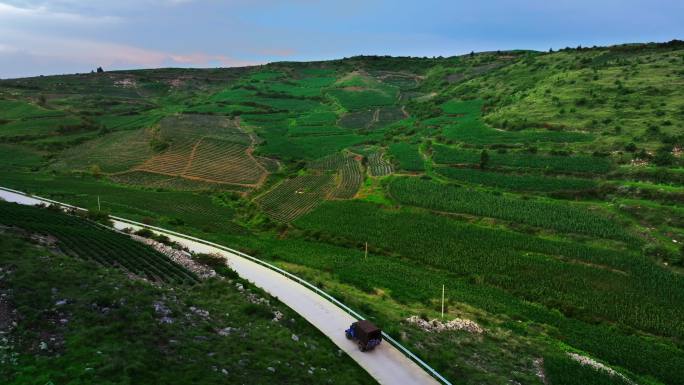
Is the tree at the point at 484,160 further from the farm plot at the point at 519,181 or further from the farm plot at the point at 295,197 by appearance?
the farm plot at the point at 295,197

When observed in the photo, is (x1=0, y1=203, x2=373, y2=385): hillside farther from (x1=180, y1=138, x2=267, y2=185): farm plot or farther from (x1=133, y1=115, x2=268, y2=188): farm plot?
(x1=133, y1=115, x2=268, y2=188): farm plot

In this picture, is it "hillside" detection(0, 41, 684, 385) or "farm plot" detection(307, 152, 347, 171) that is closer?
"hillside" detection(0, 41, 684, 385)

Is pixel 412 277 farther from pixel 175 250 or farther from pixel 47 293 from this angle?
pixel 47 293

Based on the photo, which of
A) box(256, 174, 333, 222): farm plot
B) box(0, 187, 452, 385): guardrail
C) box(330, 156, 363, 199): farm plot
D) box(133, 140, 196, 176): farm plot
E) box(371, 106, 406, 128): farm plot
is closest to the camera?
box(0, 187, 452, 385): guardrail

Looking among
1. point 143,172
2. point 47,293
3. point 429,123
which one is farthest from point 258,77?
point 47,293

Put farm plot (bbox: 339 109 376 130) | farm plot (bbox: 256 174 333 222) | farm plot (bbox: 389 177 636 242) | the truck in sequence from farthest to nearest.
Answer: farm plot (bbox: 339 109 376 130), farm plot (bbox: 256 174 333 222), farm plot (bbox: 389 177 636 242), the truck

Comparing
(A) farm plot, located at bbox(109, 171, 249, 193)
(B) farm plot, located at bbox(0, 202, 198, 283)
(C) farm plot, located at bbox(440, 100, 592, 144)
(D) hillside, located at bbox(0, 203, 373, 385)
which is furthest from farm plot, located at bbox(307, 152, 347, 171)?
(D) hillside, located at bbox(0, 203, 373, 385)
